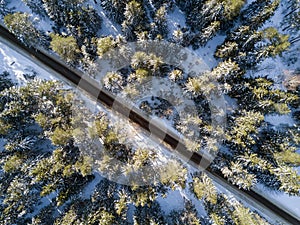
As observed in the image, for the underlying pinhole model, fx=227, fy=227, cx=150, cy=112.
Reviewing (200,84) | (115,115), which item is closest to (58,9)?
(115,115)

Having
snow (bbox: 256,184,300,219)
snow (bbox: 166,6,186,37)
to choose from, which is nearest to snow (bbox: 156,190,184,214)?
snow (bbox: 256,184,300,219)

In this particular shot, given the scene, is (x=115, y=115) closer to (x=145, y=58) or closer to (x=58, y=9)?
(x=145, y=58)

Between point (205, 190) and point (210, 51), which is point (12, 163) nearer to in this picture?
point (205, 190)

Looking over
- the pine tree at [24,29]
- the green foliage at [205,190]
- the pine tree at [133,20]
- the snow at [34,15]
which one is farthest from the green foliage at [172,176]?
the snow at [34,15]

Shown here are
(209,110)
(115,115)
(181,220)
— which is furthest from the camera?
(115,115)

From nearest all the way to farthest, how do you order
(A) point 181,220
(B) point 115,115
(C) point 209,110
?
(A) point 181,220
(C) point 209,110
(B) point 115,115

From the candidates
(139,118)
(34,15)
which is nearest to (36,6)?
(34,15)

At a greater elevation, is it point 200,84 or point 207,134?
point 200,84

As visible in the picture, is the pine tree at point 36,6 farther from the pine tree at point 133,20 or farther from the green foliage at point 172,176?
the green foliage at point 172,176

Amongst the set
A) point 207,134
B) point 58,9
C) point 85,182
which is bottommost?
point 85,182
